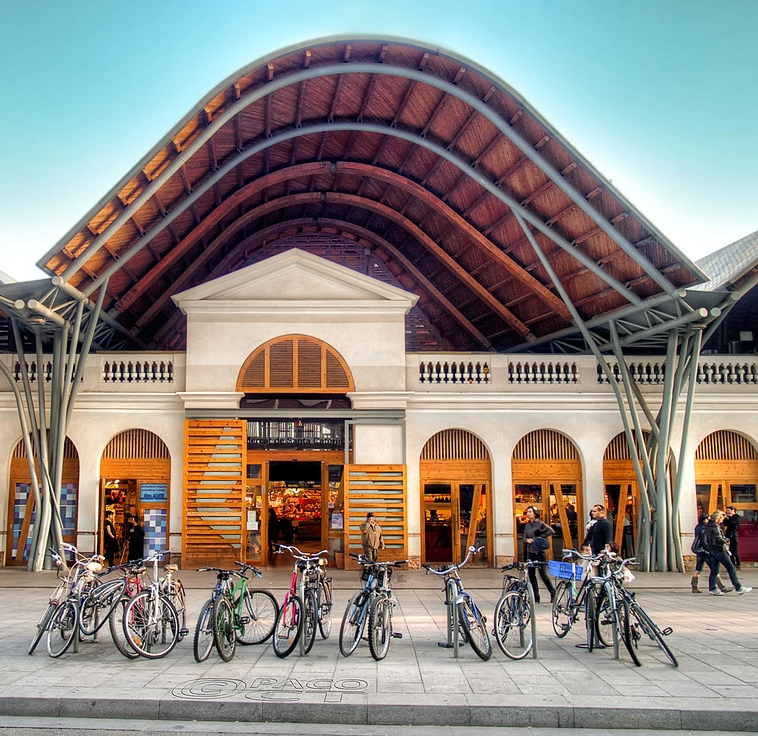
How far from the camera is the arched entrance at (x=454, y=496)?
789 inches

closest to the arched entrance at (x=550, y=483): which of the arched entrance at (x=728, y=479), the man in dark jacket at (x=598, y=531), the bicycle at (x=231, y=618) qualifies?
the arched entrance at (x=728, y=479)

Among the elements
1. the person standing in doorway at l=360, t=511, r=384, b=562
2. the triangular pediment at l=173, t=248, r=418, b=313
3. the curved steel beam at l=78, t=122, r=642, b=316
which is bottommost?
the person standing in doorway at l=360, t=511, r=384, b=562

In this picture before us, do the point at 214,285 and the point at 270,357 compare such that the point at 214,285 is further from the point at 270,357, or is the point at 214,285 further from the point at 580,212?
the point at 580,212

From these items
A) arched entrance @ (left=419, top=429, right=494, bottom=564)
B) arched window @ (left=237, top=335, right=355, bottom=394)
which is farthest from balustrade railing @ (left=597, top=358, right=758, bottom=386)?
arched window @ (left=237, top=335, right=355, bottom=394)

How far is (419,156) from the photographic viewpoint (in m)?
22.6

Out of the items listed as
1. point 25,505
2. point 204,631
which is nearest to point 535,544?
point 204,631

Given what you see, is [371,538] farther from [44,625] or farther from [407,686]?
[407,686]

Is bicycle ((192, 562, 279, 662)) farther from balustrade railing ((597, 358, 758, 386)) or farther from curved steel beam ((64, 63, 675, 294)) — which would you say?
balustrade railing ((597, 358, 758, 386))

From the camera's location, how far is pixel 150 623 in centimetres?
980

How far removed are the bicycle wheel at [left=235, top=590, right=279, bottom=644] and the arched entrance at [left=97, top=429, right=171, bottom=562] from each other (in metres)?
9.24

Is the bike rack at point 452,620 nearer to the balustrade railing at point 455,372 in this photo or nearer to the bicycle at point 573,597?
the bicycle at point 573,597

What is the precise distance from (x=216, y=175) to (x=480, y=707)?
15018 mm

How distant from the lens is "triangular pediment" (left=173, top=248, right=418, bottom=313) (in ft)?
64.8

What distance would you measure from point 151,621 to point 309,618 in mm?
2005
